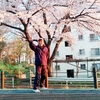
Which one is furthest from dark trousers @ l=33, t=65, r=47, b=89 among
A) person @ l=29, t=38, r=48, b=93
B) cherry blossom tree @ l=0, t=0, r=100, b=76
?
cherry blossom tree @ l=0, t=0, r=100, b=76

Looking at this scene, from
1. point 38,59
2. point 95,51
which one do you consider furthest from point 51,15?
point 95,51

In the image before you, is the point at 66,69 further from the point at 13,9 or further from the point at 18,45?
the point at 13,9

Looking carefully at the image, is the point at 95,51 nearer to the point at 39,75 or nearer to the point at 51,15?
the point at 51,15

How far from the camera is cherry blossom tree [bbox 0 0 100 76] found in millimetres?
20922

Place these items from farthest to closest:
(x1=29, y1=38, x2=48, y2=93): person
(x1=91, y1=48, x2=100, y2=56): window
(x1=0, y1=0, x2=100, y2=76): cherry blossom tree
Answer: (x1=91, y1=48, x2=100, y2=56): window < (x1=0, y1=0, x2=100, y2=76): cherry blossom tree < (x1=29, y1=38, x2=48, y2=93): person

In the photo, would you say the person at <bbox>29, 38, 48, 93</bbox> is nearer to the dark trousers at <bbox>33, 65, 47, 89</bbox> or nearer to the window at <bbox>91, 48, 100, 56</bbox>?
the dark trousers at <bbox>33, 65, 47, 89</bbox>

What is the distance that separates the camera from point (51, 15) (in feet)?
77.3

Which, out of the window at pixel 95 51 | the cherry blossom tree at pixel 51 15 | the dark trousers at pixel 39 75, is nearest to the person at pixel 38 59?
the dark trousers at pixel 39 75

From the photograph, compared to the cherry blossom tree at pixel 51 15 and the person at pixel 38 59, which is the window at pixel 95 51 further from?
the person at pixel 38 59

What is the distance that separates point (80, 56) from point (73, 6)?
28.5 m

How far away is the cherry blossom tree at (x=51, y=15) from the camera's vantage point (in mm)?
20922

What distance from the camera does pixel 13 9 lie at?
21.0 m

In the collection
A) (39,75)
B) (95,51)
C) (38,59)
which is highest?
(95,51)

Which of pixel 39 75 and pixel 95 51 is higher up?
pixel 95 51
